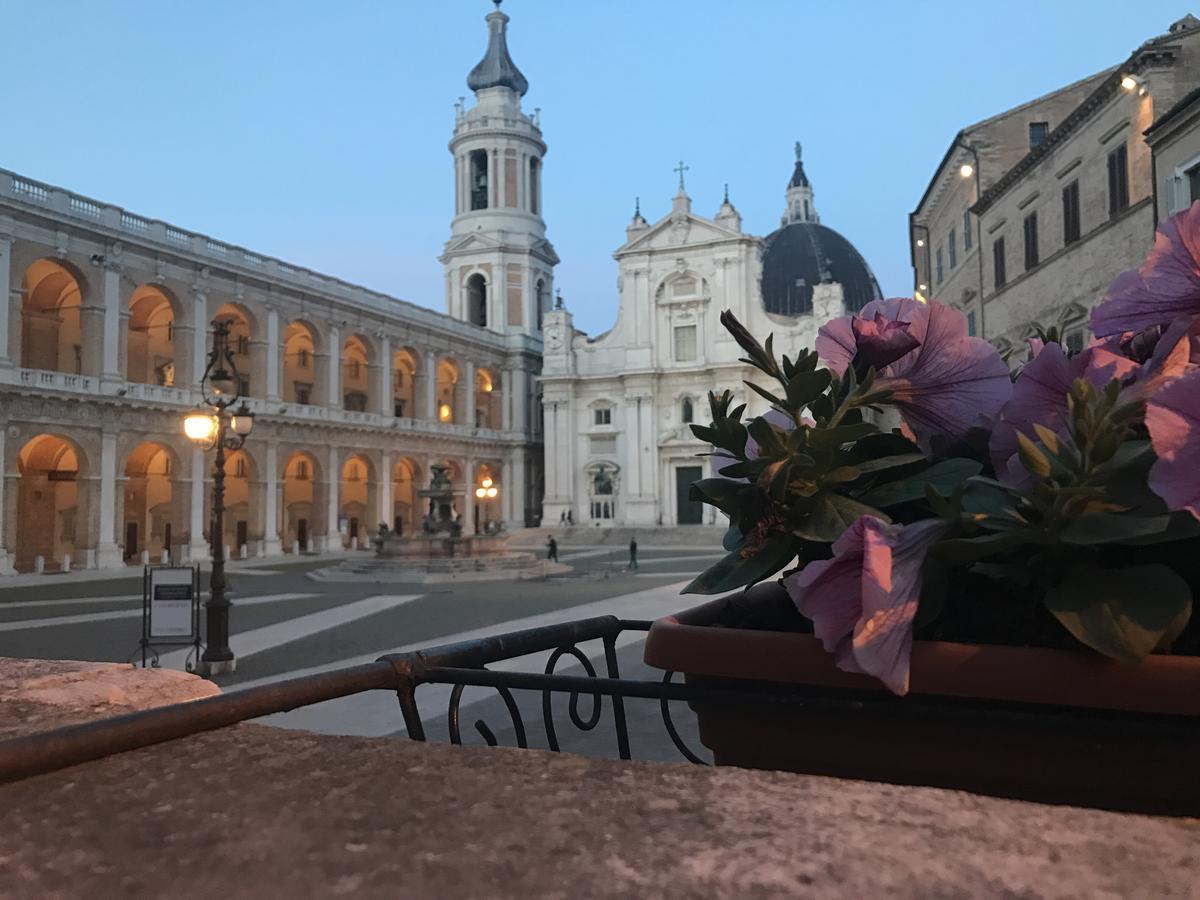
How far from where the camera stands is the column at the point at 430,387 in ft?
149

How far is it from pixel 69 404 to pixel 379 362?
15.5 metres

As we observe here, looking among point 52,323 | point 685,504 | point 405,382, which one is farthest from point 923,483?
point 685,504

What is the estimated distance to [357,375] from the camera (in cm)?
4497

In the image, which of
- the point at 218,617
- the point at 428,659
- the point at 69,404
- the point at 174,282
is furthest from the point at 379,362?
the point at 428,659

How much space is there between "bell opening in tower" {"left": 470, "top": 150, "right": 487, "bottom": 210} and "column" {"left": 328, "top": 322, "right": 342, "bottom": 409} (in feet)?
61.5

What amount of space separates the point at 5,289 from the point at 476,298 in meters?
30.7

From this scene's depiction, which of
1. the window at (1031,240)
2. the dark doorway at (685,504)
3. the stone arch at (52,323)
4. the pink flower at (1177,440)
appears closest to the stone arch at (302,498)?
the stone arch at (52,323)

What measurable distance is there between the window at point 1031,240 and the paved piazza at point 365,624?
11482mm

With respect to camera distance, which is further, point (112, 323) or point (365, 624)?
point (112, 323)

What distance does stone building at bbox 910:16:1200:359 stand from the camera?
17.1 meters

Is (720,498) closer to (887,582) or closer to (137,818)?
(887,582)

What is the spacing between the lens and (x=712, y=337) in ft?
163

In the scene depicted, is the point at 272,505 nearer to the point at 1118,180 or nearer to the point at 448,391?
the point at 448,391

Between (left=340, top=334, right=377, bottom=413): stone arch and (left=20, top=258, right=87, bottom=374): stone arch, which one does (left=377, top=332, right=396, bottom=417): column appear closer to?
(left=340, top=334, right=377, bottom=413): stone arch
